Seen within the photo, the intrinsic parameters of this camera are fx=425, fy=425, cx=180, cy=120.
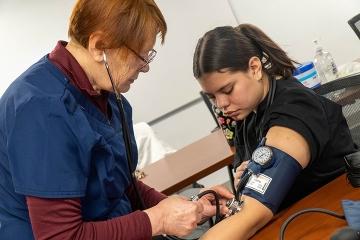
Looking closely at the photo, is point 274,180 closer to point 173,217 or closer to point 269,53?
point 173,217

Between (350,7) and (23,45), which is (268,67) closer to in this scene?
(23,45)

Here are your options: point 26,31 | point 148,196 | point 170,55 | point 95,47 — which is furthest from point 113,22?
point 170,55

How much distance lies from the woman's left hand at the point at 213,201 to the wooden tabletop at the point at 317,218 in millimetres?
182

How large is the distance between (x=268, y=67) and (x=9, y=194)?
86cm

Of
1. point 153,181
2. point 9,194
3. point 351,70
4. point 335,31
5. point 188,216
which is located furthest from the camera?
point 335,31

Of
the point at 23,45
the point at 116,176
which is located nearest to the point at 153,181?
the point at 116,176

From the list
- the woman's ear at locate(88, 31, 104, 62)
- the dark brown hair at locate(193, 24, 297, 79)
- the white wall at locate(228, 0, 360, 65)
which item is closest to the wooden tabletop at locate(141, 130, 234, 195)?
the dark brown hair at locate(193, 24, 297, 79)

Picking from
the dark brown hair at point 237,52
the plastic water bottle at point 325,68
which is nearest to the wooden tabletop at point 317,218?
the dark brown hair at point 237,52

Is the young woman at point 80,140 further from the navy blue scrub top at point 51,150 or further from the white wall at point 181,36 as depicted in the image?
the white wall at point 181,36

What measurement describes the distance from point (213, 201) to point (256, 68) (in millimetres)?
440

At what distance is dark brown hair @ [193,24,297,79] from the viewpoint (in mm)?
1317

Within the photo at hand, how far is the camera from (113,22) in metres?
1.01

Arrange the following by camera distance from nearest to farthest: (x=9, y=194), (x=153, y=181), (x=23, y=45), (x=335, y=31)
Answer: (x=9, y=194)
(x=153, y=181)
(x=23, y=45)
(x=335, y=31)

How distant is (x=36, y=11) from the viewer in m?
3.27
